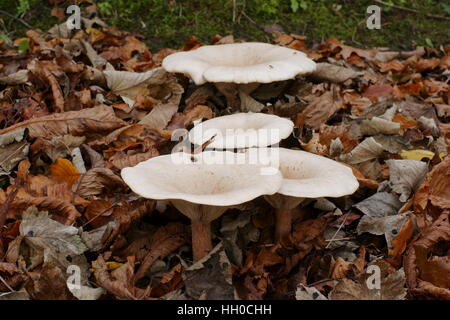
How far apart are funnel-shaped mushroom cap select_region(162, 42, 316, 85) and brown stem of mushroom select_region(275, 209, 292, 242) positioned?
1205 mm

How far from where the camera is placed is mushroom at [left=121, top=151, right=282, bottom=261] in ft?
7.47

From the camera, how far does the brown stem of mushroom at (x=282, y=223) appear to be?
2.68 metres

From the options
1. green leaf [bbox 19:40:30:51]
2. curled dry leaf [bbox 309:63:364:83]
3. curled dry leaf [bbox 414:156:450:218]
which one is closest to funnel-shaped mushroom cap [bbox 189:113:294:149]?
curled dry leaf [bbox 414:156:450:218]

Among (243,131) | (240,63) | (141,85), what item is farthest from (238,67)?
(141,85)

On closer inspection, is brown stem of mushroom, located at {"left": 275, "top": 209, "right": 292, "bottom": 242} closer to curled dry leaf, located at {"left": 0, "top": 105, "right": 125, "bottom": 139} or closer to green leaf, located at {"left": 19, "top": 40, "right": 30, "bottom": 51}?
curled dry leaf, located at {"left": 0, "top": 105, "right": 125, "bottom": 139}

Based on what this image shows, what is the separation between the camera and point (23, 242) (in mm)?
2449

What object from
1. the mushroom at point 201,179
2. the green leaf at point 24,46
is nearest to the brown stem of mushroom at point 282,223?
the mushroom at point 201,179

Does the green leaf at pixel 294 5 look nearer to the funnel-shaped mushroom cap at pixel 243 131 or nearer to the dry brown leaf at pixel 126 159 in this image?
the funnel-shaped mushroom cap at pixel 243 131

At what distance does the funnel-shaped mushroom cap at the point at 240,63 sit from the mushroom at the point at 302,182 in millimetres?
924

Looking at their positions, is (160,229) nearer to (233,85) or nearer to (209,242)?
(209,242)

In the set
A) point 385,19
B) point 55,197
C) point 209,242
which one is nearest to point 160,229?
point 209,242

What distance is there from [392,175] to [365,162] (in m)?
0.26

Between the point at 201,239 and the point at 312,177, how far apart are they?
0.66 metres

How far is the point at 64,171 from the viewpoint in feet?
9.65
